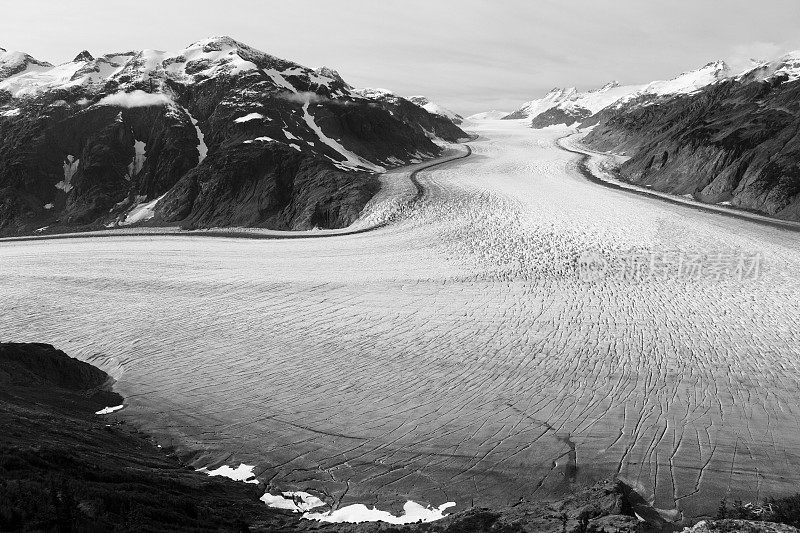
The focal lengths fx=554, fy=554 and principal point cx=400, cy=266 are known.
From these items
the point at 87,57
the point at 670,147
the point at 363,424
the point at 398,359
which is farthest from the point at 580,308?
the point at 87,57

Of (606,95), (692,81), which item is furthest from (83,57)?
(606,95)

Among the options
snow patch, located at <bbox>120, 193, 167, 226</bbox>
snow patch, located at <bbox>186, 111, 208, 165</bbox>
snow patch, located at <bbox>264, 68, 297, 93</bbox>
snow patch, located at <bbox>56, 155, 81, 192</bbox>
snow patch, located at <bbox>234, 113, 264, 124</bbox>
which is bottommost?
snow patch, located at <bbox>120, 193, 167, 226</bbox>

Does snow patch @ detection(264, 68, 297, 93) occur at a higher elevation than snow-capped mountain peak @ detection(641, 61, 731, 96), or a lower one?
lower

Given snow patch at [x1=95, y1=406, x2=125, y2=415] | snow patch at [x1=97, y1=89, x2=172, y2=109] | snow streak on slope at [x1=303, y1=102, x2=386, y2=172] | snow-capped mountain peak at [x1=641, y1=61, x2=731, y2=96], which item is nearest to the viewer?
snow patch at [x1=95, y1=406, x2=125, y2=415]

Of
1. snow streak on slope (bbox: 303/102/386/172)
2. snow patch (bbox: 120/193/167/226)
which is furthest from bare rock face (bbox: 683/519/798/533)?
snow streak on slope (bbox: 303/102/386/172)

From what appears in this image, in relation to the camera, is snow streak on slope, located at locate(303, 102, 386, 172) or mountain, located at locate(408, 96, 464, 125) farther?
mountain, located at locate(408, 96, 464, 125)

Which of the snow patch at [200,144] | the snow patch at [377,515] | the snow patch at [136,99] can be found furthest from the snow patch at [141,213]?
the snow patch at [377,515]

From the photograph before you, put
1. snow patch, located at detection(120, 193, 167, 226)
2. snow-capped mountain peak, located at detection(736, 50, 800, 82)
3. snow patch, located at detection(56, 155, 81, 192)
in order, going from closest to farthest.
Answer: snow patch, located at detection(120, 193, 167, 226), snow patch, located at detection(56, 155, 81, 192), snow-capped mountain peak, located at detection(736, 50, 800, 82)

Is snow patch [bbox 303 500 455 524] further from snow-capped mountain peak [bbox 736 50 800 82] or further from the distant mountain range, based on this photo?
snow-capped mountain peak [bbox 736 50 800 82]
